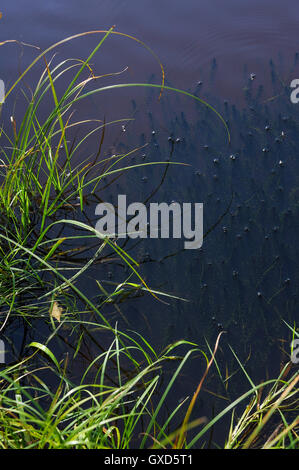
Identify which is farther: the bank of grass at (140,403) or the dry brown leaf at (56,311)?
the dry brown leaf at (56,311)

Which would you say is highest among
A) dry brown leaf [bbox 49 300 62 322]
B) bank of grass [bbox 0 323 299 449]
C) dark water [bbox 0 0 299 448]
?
dark water [bbox 0 0 299 448]

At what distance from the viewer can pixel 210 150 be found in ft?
5.37

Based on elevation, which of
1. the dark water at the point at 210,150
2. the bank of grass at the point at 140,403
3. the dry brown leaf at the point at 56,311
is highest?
the dark water at the point at 210,150

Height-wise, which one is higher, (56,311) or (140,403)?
(56,311)

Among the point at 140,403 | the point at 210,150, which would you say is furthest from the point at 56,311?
the point at 210,150

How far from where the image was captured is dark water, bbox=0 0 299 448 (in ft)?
4.82

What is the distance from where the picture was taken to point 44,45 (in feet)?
5.88

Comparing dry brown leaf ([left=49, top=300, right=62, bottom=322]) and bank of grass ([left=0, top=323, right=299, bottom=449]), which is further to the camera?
dry brown leaf ([left=49, top=300, right=62, bottom=322])

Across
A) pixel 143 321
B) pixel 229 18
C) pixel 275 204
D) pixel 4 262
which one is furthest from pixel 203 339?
pixel 229 18

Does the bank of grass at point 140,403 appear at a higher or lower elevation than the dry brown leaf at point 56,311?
lower

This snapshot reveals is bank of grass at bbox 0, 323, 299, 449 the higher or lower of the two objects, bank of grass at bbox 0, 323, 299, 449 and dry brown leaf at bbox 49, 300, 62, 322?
the lower

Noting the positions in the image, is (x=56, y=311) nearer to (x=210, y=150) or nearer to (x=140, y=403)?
(x=140, y=403)

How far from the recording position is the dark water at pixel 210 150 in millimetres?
1469

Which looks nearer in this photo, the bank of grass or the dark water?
the bank of grass
